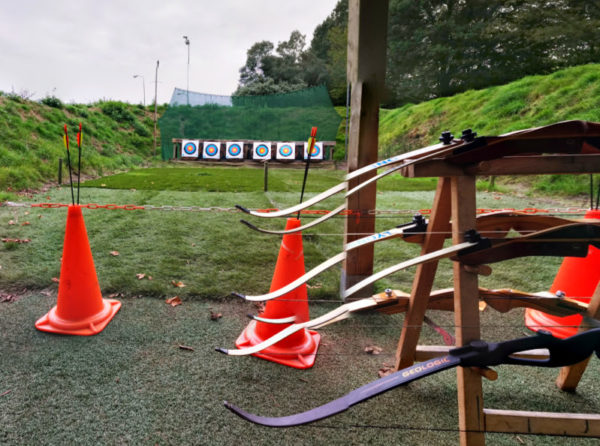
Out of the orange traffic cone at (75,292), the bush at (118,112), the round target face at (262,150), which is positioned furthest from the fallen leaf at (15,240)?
the round target face at (262,150)

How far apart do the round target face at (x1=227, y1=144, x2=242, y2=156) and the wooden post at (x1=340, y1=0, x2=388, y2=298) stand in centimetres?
637

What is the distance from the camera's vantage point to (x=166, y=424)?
116cm

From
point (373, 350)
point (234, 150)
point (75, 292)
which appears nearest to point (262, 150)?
point (234, 150)

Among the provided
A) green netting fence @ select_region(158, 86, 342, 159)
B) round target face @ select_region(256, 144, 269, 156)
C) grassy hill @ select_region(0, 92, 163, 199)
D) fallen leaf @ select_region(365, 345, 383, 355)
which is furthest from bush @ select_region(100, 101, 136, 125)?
fallen leaf @ select_region(365, 345, 383, 355)

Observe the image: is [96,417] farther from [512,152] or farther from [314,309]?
[512,152]

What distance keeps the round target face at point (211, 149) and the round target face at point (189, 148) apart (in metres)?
0.27

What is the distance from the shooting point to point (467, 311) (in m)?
0.89

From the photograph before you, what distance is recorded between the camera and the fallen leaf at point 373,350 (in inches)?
64.7

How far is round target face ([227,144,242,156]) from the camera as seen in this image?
795 cm

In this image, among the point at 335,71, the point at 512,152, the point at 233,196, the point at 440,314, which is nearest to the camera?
the point at 512,152

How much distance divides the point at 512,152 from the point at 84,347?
189cm

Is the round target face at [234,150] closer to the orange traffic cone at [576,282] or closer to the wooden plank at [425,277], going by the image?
the orange traffic cone at [576,282]

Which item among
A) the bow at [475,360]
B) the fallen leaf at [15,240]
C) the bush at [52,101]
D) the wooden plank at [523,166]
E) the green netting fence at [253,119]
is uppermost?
the bush at [52,101]

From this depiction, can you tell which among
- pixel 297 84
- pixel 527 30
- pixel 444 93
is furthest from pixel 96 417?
pixel 297 84
